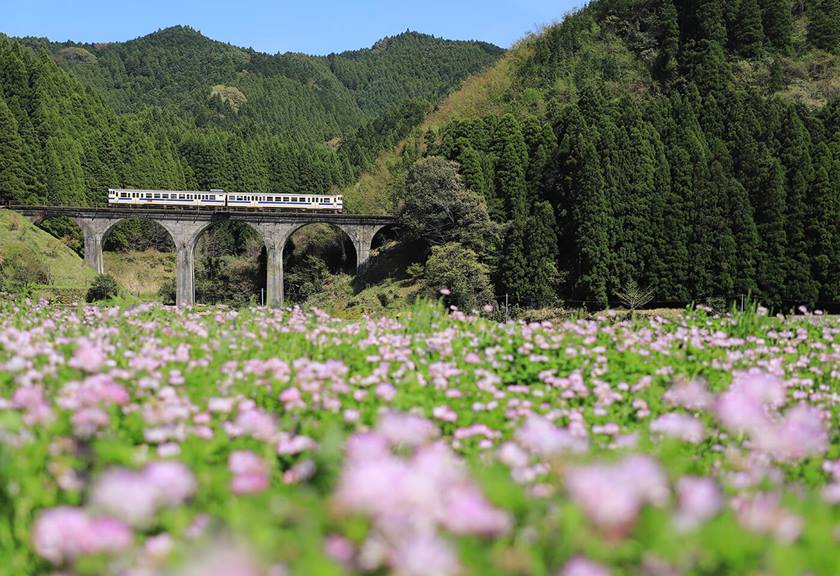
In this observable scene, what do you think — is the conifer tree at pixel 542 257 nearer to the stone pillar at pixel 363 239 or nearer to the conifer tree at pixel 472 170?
the conifer tree at pixel 472 170

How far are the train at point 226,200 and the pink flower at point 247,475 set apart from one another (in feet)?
170

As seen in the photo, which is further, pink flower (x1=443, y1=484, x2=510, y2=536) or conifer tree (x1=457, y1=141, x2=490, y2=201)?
conifer tree (x1=457, y1=141, x2=490, y2=201)

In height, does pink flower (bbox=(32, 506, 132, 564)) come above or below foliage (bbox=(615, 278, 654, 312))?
above

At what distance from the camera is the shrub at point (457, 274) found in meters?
34.2

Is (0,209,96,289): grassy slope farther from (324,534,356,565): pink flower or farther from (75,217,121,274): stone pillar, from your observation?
(324,534,356,565): pink flower

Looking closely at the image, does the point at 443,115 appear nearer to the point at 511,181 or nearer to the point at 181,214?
the point at 181,214

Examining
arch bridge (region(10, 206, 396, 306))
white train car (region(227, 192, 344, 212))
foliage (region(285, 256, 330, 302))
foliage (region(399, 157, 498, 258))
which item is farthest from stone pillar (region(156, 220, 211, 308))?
foliage (region(399, 157, 498, 258))

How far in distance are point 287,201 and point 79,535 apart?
174ft

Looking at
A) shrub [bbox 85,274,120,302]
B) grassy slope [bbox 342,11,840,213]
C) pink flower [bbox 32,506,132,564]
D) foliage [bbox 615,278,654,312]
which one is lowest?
foliage [bbox 615,278,654,312]

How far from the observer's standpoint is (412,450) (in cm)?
327

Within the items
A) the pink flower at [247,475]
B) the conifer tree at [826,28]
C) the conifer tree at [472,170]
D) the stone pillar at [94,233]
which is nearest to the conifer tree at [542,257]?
the conifer tree at [472,170]

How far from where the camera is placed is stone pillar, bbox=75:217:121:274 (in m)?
51.8

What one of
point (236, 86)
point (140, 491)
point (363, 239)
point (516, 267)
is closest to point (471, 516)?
point (140, 491)

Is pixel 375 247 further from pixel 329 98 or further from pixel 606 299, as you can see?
pixel 329 98
